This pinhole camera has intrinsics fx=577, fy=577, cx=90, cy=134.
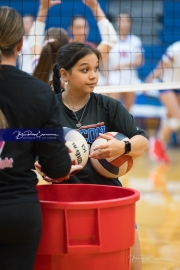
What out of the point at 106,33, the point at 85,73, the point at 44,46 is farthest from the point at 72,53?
the point at 106,33

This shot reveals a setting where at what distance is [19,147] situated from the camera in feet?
8.32

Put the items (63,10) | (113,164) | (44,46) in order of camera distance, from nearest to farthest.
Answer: (113,164), (44,46), (63,10)

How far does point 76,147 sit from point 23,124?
2.02 feet

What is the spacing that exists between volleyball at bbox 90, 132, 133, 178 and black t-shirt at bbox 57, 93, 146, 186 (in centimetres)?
6

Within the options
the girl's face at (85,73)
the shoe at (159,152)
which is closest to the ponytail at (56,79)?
the girl's face at (85,73)

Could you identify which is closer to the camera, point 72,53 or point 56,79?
point 72,53

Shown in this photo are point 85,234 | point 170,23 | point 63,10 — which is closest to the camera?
point 85,234

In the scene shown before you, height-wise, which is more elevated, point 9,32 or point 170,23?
point 170,23

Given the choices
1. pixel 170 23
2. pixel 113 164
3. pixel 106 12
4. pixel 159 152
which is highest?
pixel 106 12

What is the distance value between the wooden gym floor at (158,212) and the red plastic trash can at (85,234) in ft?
Result: 4.41

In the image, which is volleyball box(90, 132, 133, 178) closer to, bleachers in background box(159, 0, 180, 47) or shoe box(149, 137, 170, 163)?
shoe box(149, 137, 170, 163)

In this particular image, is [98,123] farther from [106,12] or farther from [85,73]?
[106,12]

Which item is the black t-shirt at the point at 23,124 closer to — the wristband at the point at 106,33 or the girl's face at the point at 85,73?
the girl's face at the point at 85,73

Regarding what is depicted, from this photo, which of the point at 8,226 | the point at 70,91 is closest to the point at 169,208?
the point at 70,91
